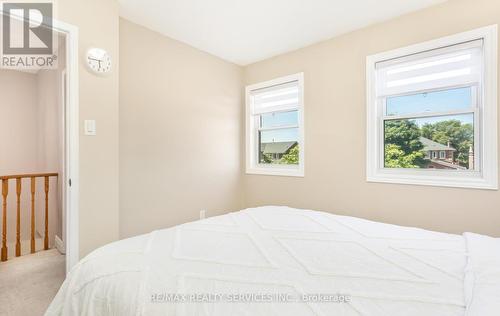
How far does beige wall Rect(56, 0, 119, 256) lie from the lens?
75.3 inches

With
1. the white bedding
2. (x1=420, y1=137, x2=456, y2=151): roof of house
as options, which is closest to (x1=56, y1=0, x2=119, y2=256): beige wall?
the white bedding

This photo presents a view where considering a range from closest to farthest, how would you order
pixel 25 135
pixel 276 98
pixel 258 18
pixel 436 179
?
pixel 436 179
pixel 258 18
pixel 276 98
pixel 25 135

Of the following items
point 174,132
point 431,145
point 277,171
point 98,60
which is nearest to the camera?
point 98,60

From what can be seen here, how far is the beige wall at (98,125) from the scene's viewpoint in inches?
75.3

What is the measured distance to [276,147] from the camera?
340 cm

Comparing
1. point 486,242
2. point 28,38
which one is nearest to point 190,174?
point 28,38

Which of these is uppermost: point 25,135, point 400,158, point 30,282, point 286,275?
point 25,135

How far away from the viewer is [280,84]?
318 cm

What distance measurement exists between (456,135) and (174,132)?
2.65 metres

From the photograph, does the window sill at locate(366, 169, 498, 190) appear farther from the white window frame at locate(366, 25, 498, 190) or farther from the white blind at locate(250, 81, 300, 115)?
the white blind at locate(250, 81, 300, 115)

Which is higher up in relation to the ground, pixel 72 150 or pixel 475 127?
pixel 475 127

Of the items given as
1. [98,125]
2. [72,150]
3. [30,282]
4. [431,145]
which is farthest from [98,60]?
[431,145]

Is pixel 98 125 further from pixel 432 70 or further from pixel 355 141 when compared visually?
pixel 432 70

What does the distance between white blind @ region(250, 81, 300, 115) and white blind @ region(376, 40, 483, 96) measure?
98 centimetres
